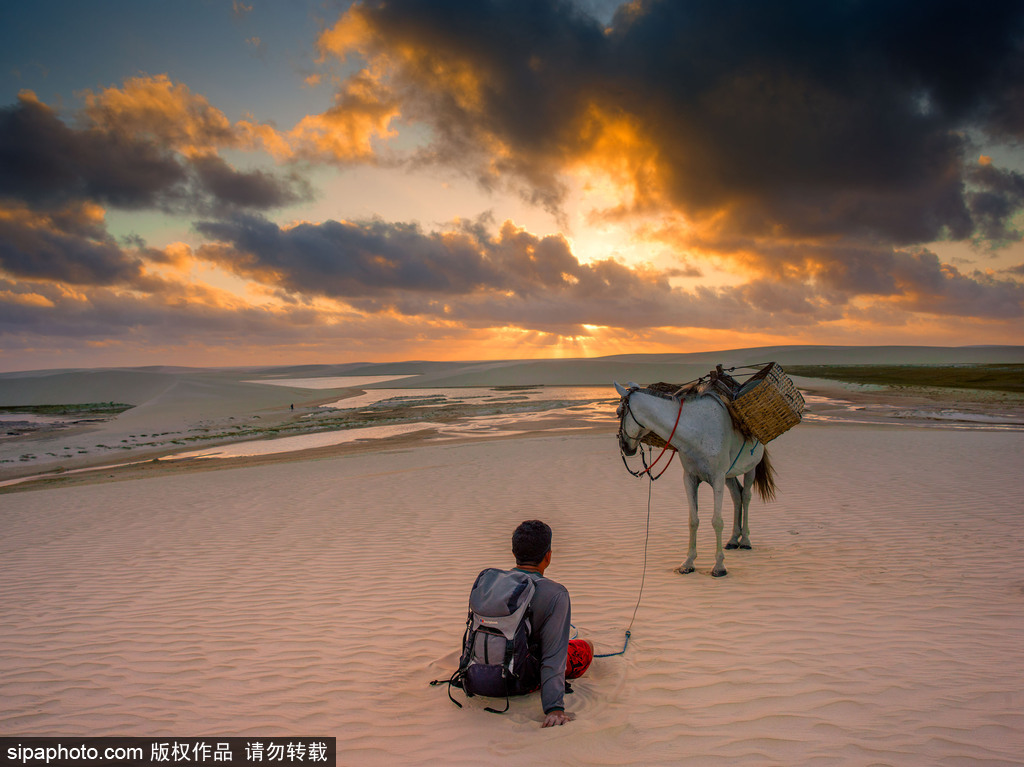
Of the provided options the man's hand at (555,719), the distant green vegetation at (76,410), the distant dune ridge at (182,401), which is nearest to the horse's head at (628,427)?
the distant dune ridge at (182,401)

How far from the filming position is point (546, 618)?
12.9ft

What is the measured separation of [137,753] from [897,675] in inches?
232

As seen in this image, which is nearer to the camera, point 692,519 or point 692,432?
point 692,432

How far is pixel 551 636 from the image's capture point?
390 cm

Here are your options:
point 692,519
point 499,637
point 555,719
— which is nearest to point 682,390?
point 692,519

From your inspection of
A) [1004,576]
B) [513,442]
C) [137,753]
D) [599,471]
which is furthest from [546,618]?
[513,442]

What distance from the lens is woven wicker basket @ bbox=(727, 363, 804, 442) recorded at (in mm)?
7367

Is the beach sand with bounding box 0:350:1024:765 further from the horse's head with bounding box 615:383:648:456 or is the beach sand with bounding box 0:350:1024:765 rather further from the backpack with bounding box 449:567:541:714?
the horse's head with bounding box 615:383:648:456

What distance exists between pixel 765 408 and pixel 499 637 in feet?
16.9

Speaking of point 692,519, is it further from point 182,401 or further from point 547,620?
point 182,401

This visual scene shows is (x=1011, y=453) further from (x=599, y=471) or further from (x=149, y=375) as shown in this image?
(x=149, y=375)

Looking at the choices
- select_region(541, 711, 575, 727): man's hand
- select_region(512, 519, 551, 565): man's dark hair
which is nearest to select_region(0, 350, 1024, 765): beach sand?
select_region(541, 711, 575, 727): man's hand

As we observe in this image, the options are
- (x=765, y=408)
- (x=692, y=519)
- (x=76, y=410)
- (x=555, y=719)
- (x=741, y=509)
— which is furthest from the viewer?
(x=76, y=410)

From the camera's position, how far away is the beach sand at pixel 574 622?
12.7 feet
